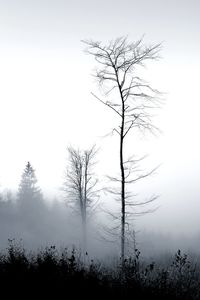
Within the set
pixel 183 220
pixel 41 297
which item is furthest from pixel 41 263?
pixel 183 220

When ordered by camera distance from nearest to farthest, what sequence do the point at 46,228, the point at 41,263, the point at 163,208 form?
the point at 41,263 < the point at 46,228 < the point at 163,208

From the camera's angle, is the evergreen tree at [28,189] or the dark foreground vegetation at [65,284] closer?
the dark foreground vegetation at [65,284]

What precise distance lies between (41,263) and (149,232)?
54.1 metres

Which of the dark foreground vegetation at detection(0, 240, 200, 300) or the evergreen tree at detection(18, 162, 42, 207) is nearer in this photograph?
the dark foreground vegetation at detection(0, 240, 200, 300)

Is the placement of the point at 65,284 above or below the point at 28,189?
below

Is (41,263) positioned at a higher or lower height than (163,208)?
lower

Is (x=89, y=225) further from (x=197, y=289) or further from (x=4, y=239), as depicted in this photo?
(x=197, y=289)

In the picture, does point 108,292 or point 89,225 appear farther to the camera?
point 89,225

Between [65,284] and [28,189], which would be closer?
[65,284]

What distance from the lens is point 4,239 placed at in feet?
175

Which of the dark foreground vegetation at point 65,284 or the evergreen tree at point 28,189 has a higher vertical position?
the evergreen tree at point 28,189

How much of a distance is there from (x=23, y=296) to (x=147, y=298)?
7.70ft

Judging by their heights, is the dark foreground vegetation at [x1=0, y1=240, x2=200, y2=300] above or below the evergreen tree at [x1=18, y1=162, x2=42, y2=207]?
below

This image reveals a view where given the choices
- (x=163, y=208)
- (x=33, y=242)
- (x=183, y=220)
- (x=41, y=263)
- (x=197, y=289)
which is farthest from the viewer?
(x=163, y=208)
